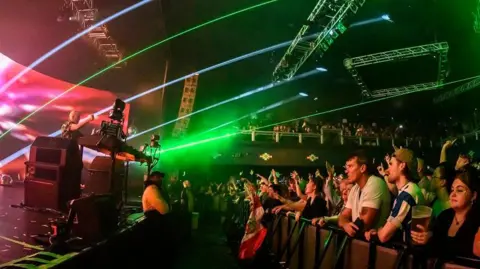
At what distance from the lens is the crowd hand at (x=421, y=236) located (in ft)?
8.20

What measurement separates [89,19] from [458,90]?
14.3 meters

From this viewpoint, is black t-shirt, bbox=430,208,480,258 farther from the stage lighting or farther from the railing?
the railing

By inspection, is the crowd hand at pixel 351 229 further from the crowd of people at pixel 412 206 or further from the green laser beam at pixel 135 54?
the green laser beam at pixel 135 54

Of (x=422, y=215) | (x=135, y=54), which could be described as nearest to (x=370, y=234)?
(x=422, y=215)

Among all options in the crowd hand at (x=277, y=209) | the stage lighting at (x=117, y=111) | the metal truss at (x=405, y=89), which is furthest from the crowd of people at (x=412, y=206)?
the metal truss at (x=405, y=89)

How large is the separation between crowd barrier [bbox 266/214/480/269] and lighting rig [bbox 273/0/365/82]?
572 centimetres

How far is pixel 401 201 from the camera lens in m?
3.00

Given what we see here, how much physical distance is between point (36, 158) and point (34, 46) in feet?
16.6

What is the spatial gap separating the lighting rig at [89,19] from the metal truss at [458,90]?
12.8 meters

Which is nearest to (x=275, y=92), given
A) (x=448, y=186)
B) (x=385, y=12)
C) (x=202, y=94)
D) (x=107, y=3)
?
(x=202, y=94)

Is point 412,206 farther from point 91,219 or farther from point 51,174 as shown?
point 51,174

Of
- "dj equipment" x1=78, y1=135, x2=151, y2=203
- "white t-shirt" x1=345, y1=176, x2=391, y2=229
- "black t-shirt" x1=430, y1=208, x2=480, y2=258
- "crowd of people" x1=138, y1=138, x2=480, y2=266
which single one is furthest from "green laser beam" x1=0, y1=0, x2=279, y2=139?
"black t-shirt" x1=430, y1=208, x2=480, y2=258

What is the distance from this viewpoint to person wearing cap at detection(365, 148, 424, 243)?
2.97 meters

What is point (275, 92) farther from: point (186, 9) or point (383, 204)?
point (383, 204)
